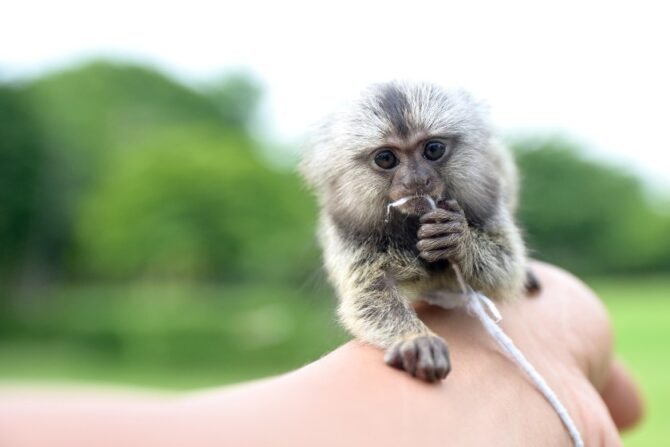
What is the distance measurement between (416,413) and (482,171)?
156 centimetres

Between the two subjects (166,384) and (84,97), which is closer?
(166,384)

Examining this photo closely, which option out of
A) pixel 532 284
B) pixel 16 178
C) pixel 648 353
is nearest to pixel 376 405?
pixel 532 284

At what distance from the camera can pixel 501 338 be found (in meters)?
2.96

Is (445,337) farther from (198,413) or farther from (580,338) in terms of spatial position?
(198,413)

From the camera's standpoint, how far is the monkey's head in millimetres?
3391

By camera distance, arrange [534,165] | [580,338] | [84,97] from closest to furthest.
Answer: [580,338] → [534,165] → [84,97]

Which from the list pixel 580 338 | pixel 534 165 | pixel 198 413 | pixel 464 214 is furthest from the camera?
pixel 534 165

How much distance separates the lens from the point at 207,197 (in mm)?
36906

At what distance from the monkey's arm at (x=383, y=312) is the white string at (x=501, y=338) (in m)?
0.26

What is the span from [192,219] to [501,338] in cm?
3423

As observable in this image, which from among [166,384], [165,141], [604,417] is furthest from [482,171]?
[165,141]

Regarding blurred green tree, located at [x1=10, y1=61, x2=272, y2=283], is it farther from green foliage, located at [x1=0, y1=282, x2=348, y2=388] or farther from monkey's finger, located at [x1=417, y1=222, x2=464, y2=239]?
monkey's finger, located at [x1=417, y1=222, x2=464, y2=239]

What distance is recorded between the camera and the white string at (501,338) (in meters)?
2.82

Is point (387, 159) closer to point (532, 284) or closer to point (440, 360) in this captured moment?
point (440, 360)
